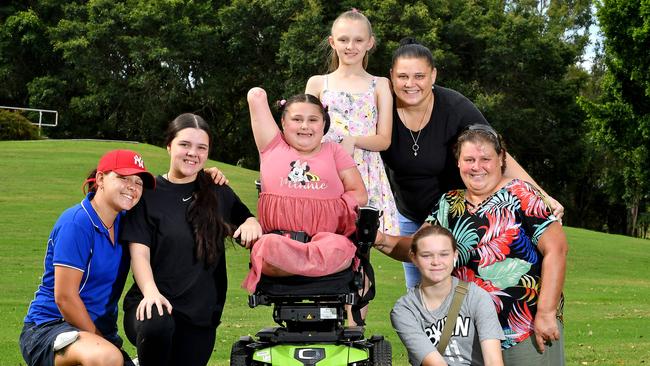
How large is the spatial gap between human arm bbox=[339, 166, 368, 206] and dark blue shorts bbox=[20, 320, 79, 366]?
5.67 feet

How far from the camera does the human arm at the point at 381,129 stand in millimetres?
6445

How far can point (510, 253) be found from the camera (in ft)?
18.5

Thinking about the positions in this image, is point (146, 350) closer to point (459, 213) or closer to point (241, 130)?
point (459, 213)

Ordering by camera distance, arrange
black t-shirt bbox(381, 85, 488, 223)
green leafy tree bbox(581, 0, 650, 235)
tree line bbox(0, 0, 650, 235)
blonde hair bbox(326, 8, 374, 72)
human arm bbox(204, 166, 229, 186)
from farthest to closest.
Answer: tree line bbox(0, 0, 650, 235) → green leafy tree bbox(581, 0, 650, 235) → blonde hair bbox(326, 8, 374, 72) → black t-shirt bbox(381, 85, 488, 223) → human arm bbox(204, 166, 229, 186)

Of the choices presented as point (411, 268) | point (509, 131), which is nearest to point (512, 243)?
point (411, 268)

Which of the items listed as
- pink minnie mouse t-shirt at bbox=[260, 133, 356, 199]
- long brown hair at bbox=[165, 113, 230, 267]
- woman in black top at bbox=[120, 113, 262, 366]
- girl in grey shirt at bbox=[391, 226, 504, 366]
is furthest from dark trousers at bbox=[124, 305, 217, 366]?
girl in grey shirt at bbox=[391, 226, 504, 366]

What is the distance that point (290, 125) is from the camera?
18.8ft

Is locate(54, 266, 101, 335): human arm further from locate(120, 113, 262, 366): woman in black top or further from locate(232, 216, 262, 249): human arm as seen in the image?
locate(232, 216, 262, 249): human arm

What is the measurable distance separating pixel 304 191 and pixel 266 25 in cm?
3858

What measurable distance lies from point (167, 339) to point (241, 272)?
11.5 meters

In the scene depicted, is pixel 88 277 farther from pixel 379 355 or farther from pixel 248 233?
pixel 379 355

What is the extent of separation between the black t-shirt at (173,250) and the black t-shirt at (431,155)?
4.30 ft


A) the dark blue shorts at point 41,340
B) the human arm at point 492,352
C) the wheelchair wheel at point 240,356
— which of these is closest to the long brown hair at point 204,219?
the wheelchair wheel at point 240,356

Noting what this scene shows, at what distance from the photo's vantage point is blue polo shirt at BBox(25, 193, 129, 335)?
17.9 feet
